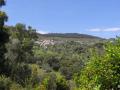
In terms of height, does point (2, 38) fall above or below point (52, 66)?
above

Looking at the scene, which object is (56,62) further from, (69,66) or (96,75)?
(96,75)

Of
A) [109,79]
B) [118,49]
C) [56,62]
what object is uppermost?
[118,49]

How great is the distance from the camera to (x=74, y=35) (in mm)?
127938

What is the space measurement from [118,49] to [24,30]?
163 ft

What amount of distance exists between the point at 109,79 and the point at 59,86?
23632mm

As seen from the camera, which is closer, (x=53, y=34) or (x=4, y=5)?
(x=4, y=5)

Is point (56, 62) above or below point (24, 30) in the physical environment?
below

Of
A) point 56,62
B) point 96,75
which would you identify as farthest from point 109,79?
point 56,62

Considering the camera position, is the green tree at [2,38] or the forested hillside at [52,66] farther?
the green tree at [2,38]

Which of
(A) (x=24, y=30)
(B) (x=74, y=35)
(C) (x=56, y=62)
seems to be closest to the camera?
(A) (x=24, y=30)

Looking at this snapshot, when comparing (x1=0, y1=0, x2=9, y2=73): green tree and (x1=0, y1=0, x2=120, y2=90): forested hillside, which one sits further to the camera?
(x1=0, y1=0, x2=9, y2=73): green tree

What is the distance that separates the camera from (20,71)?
4041 centimetres

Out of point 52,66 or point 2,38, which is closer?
point 2,38

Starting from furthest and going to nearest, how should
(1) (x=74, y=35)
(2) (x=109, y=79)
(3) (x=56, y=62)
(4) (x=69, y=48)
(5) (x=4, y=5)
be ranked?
(1) (x=74, y=35), (4) (x=69, y=48), (3) (x=56, y=62), (5) (x=4, y=5), (2) (x=109, y=79)
